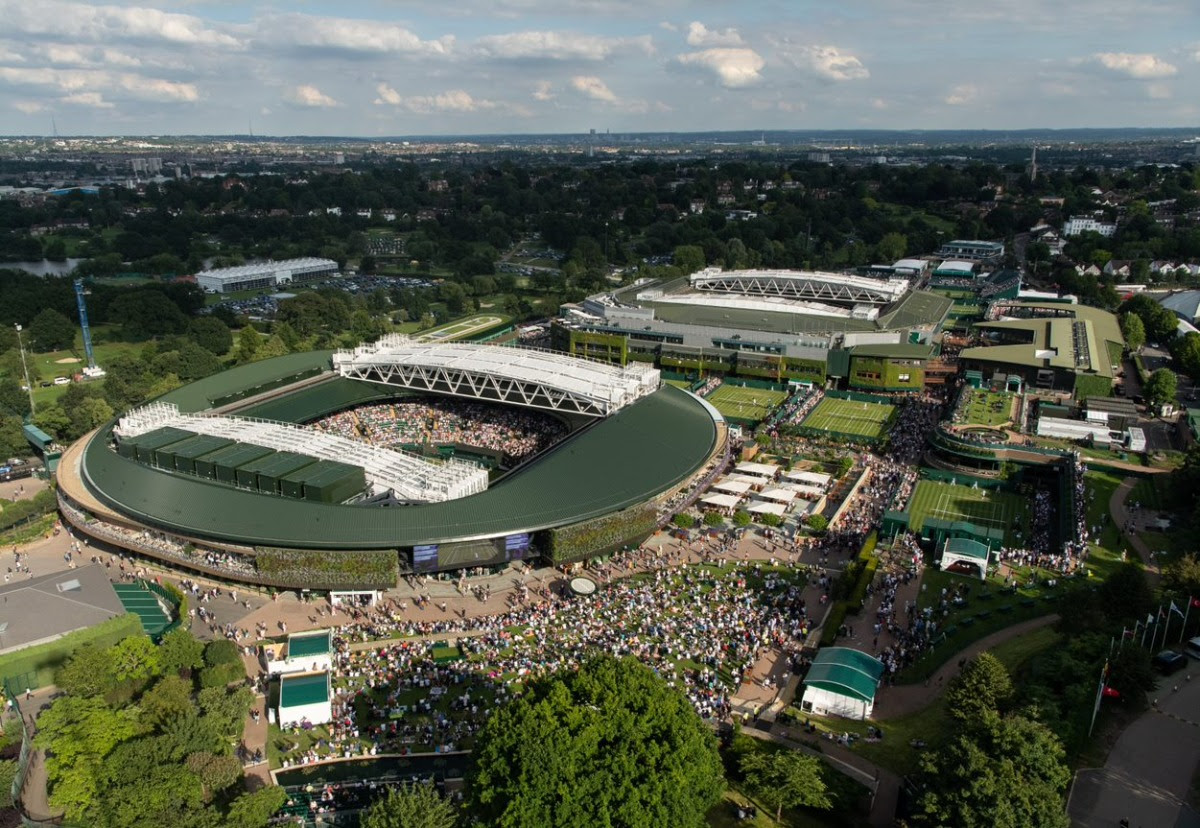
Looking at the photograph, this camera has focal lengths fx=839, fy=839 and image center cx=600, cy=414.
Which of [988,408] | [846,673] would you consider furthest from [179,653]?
[988,408]

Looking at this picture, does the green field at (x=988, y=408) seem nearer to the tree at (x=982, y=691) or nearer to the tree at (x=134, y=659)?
the tree at (x=982, y=691)

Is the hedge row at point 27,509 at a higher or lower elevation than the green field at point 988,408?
lower

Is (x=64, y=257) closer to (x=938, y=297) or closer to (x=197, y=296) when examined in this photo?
(x=197, y=296)

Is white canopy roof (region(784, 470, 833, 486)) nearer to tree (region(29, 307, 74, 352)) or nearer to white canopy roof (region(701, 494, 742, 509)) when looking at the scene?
white canopy roof (region(701, 494, 742, 509))

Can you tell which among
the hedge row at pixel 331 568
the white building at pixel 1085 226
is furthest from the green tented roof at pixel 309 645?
the white building at pixel 1085 226

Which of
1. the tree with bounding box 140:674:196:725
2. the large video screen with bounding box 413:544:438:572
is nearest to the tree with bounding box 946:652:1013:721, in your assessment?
the large video screen with bounding box 413:544:438:572

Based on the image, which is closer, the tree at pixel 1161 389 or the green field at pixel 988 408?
the green field at pixel 988 408

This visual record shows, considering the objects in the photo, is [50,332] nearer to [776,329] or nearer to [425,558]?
[425,558]
